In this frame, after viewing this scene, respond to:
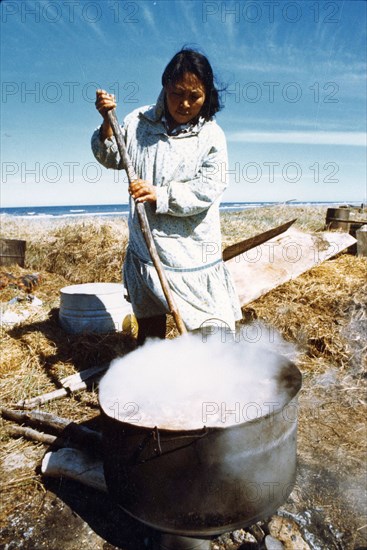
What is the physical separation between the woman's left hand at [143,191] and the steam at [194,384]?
1016mm

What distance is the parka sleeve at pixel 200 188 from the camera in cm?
265

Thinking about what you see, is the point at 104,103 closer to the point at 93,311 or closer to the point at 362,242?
the point at 93,311

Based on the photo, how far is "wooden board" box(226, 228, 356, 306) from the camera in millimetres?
5195

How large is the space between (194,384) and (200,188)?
1387mm

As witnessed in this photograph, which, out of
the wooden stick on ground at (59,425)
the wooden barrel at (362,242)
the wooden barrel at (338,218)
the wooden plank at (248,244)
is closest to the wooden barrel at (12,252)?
the wooden plank at (248,244)

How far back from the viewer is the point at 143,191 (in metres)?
2.60

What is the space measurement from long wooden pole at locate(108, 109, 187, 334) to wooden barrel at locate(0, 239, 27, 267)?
6854 mm

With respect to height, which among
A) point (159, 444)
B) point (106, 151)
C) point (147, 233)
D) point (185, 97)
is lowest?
point (159, 444)

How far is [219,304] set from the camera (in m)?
3.05

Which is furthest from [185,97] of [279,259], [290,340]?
[279,259]

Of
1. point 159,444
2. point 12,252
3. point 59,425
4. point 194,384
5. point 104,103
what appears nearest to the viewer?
point 159,444

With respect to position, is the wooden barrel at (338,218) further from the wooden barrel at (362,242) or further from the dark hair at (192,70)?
the dark hair at (192,70)

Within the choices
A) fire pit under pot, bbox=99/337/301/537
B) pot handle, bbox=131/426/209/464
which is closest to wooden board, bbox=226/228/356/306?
fire pit under pot, bbox=99/337/301/537

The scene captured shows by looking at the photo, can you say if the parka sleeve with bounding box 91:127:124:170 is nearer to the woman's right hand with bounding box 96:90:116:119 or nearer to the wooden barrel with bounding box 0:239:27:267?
the woman's right hand with bounding box 96:90:116:119
